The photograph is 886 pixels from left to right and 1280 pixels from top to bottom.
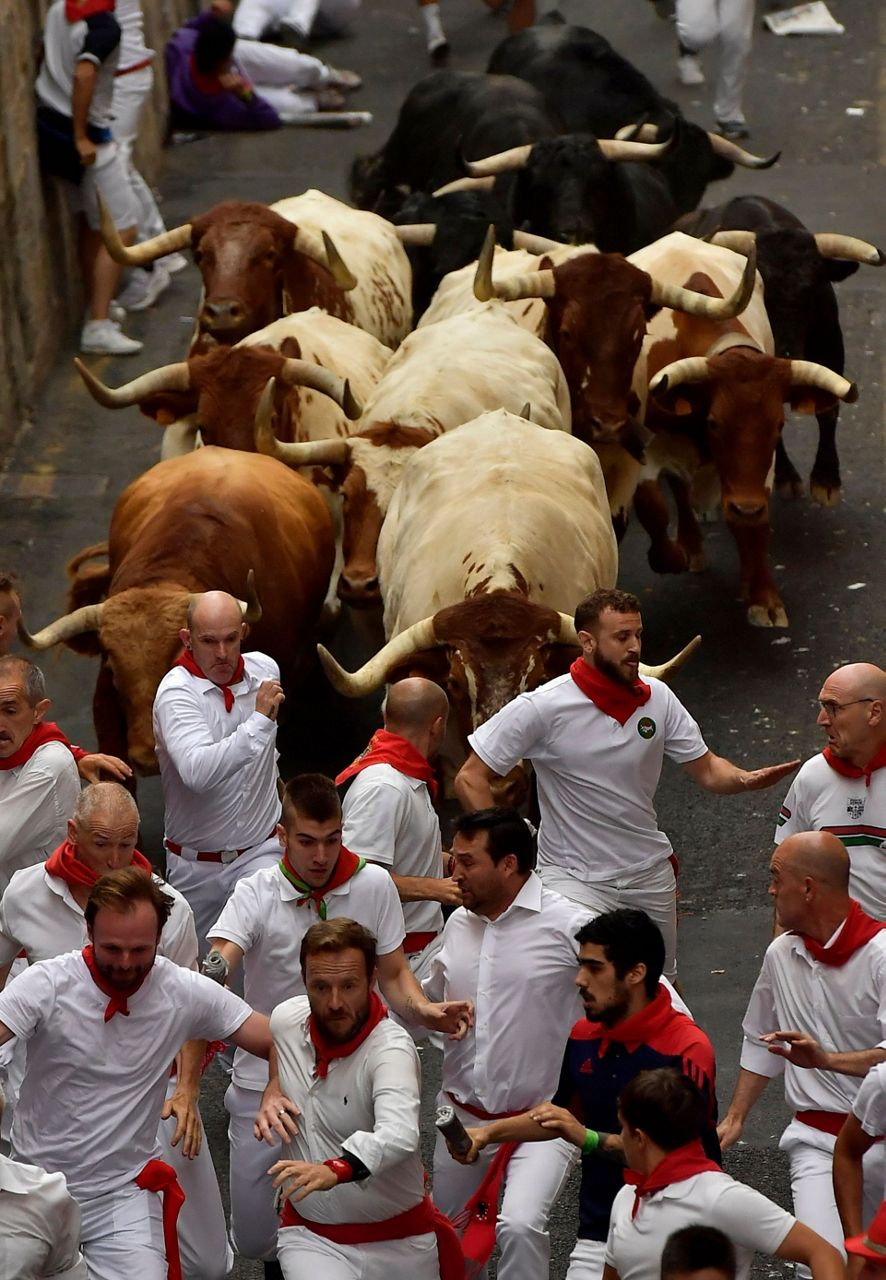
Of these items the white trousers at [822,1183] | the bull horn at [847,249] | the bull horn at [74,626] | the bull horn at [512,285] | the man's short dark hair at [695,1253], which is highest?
the man's short dark hair at [695,1253]

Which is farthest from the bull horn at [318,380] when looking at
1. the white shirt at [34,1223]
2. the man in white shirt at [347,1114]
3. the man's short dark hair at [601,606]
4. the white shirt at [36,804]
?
the white shirt at [34,1223]

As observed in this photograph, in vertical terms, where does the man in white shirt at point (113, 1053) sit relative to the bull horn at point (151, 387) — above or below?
above

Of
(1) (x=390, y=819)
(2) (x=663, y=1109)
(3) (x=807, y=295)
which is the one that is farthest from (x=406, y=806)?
(3) (x=807, y=295)

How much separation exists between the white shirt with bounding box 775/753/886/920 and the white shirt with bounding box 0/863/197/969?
6.31 feet

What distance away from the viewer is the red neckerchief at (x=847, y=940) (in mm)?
6266

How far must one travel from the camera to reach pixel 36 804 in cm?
742

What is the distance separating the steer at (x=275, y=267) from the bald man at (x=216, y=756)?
4228mm

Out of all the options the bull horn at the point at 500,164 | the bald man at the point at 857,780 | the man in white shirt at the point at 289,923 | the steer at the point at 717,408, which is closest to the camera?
the man in white shirt at the point at 289,923

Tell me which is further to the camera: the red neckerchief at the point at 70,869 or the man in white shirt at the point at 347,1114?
the red neckerchief at the point at 70,869

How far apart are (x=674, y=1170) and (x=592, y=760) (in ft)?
8.15

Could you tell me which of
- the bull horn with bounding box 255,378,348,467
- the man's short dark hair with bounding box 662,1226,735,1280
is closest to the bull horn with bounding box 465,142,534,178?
the bull horn with bounding box 255,378,348,467

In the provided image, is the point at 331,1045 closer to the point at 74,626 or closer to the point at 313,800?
the point at 313,800

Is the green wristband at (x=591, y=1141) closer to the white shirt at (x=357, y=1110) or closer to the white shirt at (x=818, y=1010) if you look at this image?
the white shirt at (x=357, y=1110)

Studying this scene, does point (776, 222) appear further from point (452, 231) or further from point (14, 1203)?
point (14, 1203)
